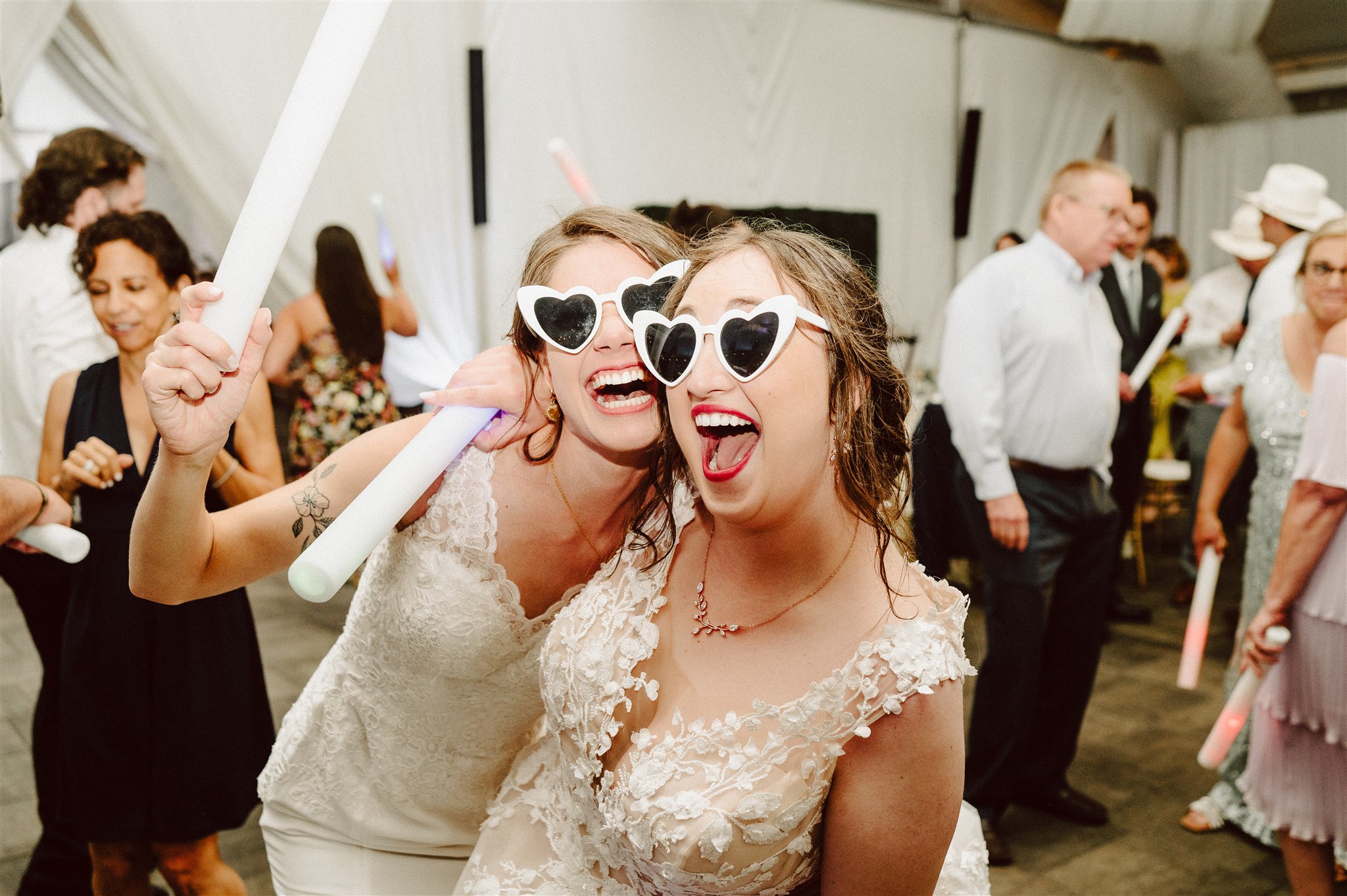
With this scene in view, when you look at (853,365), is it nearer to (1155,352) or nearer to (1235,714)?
(1235,714)

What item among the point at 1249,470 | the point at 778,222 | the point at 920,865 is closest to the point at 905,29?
the point at 1249,470

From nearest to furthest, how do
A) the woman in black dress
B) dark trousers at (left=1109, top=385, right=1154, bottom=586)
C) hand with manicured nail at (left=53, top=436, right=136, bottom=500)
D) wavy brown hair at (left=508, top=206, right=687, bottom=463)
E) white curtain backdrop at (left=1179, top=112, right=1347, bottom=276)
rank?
wavy brown hair at (left=508, top=206, right=687, bottom=463)
hand with manicured nail at (left=53, top=436, right=136, bottom=500)
the woman in black dress
dark trousers at (left=1109, top=385, right=1154, bottom=586)
white curtain backdrop at (left=1179, top=112, right=1347, bottom=276)

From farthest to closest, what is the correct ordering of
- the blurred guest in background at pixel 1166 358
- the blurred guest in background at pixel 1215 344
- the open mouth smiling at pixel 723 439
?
the blurred guest in background at pixel 1166 358 → the blurred guest in background at pixel 1215 344 → the open mouth smiling at pixel 723 439

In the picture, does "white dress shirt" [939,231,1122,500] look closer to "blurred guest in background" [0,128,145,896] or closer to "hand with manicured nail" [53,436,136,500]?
"hand with manicured nail" [53,436,136,500]

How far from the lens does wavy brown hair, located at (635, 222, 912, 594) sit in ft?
3.75

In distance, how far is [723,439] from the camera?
111 cm

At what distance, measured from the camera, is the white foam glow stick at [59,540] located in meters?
1.62

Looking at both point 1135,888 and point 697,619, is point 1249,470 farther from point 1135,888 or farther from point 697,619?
point 697,619

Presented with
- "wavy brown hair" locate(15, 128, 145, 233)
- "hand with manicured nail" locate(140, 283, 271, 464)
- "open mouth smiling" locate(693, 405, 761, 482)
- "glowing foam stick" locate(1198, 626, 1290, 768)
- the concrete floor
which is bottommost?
the concrete floor

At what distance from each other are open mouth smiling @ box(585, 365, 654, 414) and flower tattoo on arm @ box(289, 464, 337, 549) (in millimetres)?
438

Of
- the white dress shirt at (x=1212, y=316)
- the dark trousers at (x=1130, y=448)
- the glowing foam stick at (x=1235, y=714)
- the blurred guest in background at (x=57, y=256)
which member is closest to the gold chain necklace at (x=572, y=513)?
the glowing foam stick at (x=1235, y=714)

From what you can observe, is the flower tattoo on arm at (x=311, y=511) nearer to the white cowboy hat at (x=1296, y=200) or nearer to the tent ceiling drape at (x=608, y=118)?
the tent ceiling drape at (x=608, y=118)

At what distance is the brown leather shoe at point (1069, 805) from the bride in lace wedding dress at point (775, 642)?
7.95ft

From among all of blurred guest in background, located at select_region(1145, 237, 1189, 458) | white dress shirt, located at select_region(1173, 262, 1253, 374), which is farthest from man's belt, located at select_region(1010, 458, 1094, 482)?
white dress shirt, located at select_region(1173, 262, 1253, 374)
